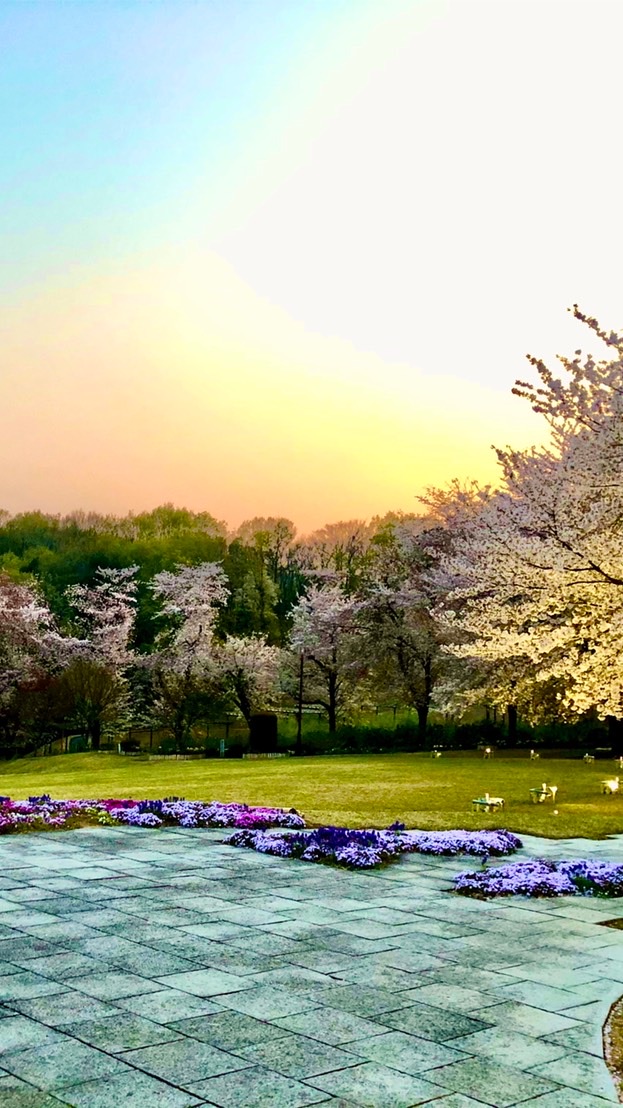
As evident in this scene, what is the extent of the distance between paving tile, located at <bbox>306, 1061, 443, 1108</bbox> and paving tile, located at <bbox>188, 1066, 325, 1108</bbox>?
0.11 m

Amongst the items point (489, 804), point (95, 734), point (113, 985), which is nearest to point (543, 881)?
point (113, 985)

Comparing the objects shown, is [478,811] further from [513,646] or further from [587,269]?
[587,269]

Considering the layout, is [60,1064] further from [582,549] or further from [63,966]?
[582,549]

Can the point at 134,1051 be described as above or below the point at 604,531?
below

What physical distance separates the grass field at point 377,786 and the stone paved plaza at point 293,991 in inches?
228

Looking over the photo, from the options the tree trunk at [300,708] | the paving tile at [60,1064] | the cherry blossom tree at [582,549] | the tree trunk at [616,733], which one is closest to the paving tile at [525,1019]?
the paving tile at [60,1064]

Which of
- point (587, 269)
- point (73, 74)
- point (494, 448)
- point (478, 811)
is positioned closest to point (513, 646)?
point (478, 811)

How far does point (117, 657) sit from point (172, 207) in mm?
31314

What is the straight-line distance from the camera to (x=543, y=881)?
34.2 feet

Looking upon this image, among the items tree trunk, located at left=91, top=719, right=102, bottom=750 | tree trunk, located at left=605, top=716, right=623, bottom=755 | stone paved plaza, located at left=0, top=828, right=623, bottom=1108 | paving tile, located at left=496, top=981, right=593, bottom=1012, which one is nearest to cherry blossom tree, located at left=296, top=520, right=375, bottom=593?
tree trunk, located at left=91, top=719, right=102, bottom=750

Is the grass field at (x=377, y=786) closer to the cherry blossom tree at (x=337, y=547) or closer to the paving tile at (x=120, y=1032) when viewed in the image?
the paving tile at (x=120, y=1032)

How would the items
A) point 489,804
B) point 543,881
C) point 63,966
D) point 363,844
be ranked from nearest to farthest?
point 63,966 → point 543,881 → point 363,844 → point 489,804

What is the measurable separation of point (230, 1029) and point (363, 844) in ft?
22.4

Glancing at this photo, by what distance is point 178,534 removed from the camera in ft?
269
